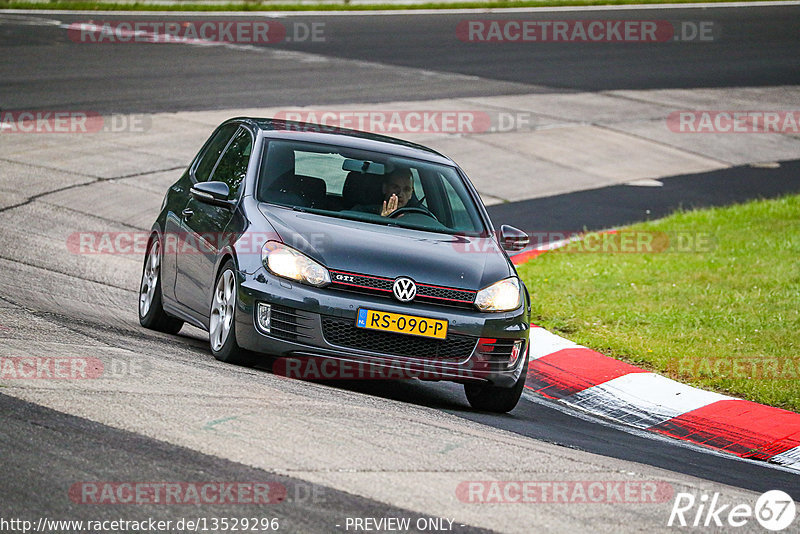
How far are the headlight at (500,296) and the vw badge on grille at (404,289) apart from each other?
0.44m

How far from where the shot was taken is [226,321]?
7.40 metres

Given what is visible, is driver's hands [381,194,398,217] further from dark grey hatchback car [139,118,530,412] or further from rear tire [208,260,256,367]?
rear tire [208,260,256,367]

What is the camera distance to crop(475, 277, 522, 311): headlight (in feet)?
23.7

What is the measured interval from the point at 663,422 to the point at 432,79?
56.8 feet

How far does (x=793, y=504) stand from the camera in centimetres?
566

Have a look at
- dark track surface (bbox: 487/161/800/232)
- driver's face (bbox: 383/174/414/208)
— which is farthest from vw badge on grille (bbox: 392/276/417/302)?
dark track surface (bbox: 487/161/800/232)

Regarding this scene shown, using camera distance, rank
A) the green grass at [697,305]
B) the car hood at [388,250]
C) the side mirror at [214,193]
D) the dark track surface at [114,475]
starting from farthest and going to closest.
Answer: the green grass at [697,305] < the side mirror at [214,193] < the car hood at [388,250] < the dark track surface at [114,475]

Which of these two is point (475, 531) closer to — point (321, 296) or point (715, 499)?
point (715, 499)

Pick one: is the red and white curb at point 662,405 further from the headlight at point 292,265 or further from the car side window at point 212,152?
the car side window at point 212,152

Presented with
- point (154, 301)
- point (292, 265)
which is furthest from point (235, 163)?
point (292, 265)

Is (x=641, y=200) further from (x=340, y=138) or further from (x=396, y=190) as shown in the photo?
(x=396, y=190)

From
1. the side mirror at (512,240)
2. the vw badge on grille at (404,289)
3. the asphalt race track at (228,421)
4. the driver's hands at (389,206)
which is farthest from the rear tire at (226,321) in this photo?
the side mirror at (512,240)

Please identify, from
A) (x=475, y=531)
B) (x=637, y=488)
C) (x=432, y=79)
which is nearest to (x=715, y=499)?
(x=637, y=488)

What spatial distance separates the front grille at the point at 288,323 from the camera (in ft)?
22.9
